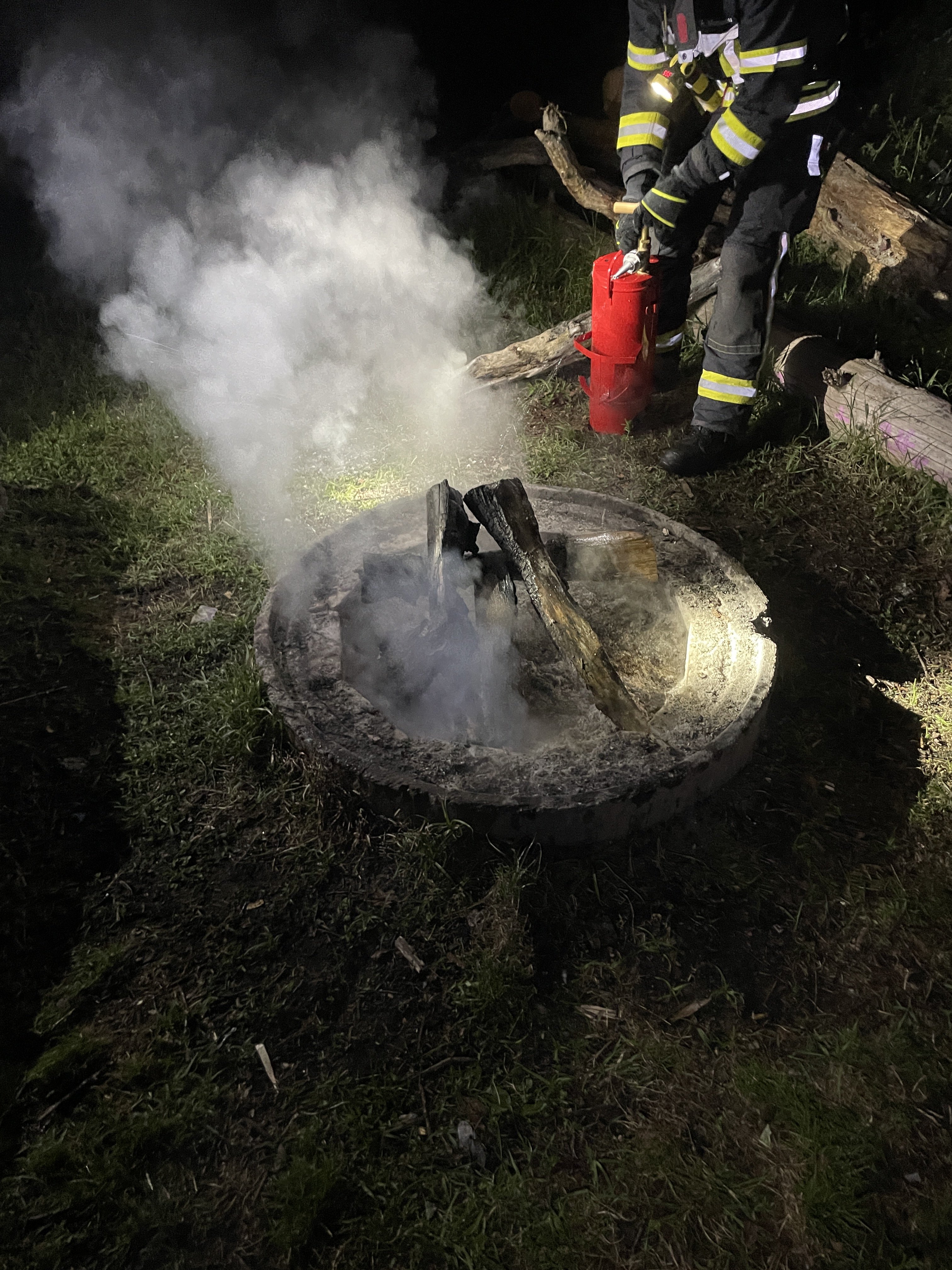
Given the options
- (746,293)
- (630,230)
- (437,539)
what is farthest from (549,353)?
(437,539)

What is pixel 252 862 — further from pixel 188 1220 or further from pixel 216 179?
pixel 216 179

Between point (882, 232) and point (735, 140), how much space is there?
2134 millimetres

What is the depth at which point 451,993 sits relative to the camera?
2.54 m

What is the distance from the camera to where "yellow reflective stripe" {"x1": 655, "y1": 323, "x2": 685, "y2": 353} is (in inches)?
211

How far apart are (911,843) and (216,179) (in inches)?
272

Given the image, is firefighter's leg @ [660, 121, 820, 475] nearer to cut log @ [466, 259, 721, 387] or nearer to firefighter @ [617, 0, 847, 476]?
firefighter @ [617, 0, 847, 476]

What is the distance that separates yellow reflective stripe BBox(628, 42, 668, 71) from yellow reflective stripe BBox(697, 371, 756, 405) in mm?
1672

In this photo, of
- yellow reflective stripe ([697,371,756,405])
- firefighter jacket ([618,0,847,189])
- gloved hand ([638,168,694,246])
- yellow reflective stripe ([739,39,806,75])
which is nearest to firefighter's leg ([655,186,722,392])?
gloved hand ([638,168,694,246])

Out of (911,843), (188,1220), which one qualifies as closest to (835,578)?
(911,843)

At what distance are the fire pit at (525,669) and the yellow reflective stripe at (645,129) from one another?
2366 millimetres

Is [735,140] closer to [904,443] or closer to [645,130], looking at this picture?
[645,130]

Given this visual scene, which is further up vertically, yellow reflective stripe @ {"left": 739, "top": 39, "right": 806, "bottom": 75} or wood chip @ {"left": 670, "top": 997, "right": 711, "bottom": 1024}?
yellow reflective stripe @ {"left": 739, "top": 39, "right": 806, "bottom": 75}

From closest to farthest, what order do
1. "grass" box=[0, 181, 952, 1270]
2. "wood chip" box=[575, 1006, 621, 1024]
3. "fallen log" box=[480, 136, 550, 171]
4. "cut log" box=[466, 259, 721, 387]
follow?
1. "grass" box=[0, 181, 952, 1270]
2. "wood chip" box=[575, 1006, 621, 1024]
3. "cut log" box=[466, 259, 721, 387]
4. "fallen log" box=[480, 136, 550, 171]

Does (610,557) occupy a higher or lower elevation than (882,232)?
lower
